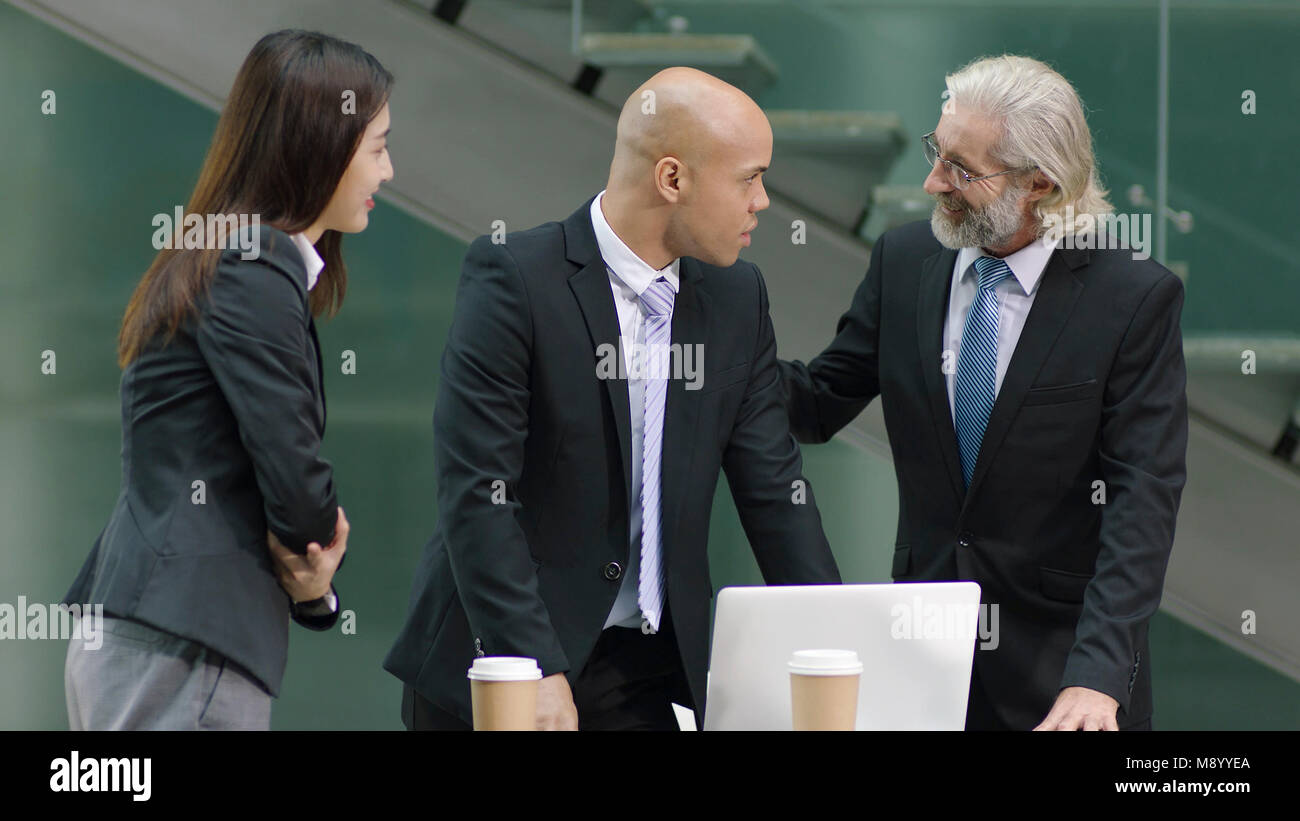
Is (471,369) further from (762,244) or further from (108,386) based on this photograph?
(108,386)

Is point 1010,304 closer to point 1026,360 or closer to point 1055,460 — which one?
point 1026,360

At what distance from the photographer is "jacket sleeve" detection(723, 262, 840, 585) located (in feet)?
6.89

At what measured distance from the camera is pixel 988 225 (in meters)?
2.30

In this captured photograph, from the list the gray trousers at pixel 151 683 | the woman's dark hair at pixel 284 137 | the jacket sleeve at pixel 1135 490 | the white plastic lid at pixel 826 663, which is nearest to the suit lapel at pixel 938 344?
the jacket sleeve at pixel 1135 490

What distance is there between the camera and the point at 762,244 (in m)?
3.60

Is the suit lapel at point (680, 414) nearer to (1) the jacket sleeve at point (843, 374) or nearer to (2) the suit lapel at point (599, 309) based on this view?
(2) the suit lapel at point (599, 309)

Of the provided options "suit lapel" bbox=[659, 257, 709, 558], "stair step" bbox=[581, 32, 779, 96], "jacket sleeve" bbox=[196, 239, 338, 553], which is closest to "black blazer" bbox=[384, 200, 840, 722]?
"suit lapel" bbox=[659, 257, 709, 558]

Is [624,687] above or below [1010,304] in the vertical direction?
below

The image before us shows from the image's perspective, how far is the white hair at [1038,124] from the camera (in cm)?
230

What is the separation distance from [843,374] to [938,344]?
25 centimetres

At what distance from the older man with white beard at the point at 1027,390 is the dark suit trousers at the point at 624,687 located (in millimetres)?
533

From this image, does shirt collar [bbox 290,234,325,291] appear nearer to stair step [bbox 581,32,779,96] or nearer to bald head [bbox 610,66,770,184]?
bald head [bbox 610,66,770,184]

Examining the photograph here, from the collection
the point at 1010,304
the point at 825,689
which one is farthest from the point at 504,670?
the point at 1010,304
